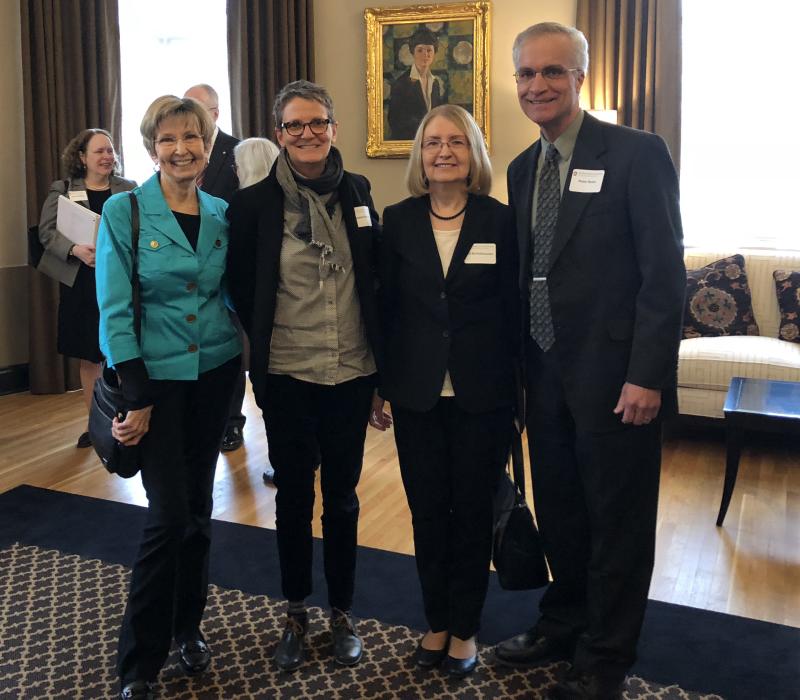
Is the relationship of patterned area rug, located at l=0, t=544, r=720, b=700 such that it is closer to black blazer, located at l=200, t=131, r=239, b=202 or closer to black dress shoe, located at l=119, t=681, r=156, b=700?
black dress shoe, located at l=119, t=681, r=156, b=700

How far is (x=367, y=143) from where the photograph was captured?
637 centimetres

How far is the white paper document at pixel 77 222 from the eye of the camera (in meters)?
3.89

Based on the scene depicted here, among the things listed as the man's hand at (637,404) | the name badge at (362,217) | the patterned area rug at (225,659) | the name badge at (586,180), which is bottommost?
the patterned area rug at (225,659)

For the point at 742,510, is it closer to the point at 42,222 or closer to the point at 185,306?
the point at 185,306

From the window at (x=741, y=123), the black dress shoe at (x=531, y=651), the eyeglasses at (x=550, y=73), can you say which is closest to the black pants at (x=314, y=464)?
the black dress shoe at (x=531, y=651)

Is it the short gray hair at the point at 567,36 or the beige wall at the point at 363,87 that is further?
the beige wall at the point at 363,87

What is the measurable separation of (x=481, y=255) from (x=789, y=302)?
3384 mm

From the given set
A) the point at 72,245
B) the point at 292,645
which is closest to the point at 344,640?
the point at 292,645

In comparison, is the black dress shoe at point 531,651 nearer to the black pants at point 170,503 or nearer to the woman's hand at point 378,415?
the woman's hand at point 378,415

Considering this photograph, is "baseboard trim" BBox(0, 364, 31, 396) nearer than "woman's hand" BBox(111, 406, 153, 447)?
No

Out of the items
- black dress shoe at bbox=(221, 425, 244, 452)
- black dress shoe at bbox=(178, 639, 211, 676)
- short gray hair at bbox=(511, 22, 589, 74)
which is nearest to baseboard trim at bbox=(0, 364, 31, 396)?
black dress shoe at bbox=(221, 425, 244, 452)

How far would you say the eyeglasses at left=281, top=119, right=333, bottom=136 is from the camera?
6.85ft

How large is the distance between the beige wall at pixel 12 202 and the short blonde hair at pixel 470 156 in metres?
4.37

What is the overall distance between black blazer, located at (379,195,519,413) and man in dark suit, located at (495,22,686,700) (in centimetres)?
7
